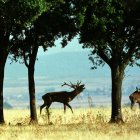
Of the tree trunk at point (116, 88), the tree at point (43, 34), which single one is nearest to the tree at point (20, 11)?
the tree at point (43, 34)

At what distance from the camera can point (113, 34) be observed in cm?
3562

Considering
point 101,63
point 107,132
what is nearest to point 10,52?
point 101,63

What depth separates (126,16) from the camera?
117 feet

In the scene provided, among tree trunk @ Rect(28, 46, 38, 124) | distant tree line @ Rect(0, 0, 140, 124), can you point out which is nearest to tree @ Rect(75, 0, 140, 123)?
distant tree line @ Rect(0, 0, 140, 124)

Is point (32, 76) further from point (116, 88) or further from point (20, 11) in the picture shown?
point (20, 11)

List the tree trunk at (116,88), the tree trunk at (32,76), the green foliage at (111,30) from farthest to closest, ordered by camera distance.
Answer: the tree trunk at (32,76) < the tree trunk at (116,88) < the green foliage at (111,30)

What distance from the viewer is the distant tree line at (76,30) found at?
103 feet

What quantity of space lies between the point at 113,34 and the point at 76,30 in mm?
1977

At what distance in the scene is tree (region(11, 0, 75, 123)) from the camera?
34.2 m

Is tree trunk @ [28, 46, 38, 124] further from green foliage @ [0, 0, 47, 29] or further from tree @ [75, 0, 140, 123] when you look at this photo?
green foliage @ [0, 0, 47, 29]

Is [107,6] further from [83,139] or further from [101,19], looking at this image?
[83,139]

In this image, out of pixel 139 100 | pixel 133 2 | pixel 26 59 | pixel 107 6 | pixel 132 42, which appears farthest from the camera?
pixel 139 100

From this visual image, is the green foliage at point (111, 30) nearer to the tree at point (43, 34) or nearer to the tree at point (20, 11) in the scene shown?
the tree at point (43, 34)

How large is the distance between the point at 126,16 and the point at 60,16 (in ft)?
12.0
